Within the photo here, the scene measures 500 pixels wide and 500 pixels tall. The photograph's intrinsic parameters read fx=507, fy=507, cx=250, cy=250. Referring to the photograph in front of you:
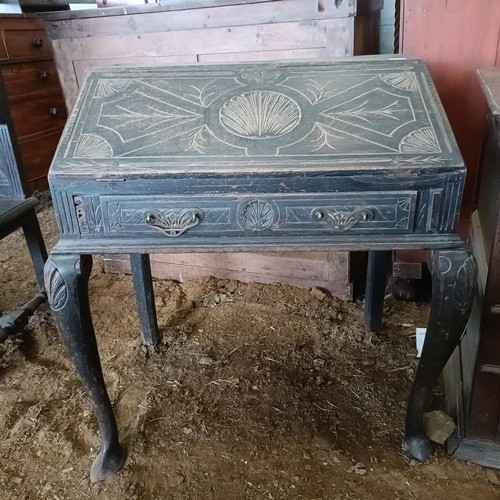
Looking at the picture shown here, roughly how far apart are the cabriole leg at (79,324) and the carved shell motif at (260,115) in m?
0.52

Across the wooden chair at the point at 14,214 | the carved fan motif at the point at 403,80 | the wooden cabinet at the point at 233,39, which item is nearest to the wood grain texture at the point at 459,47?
the wooden cabinet at the point at 233,39

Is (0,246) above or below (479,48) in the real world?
below

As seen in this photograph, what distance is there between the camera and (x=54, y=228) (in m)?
3.41

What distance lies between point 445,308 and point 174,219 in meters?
0.70

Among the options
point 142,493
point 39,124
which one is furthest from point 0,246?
point 142,493

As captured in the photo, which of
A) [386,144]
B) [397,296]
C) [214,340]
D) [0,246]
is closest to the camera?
[386,144]

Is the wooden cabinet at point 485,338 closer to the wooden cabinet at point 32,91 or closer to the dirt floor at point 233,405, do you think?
the dirt floor at point 233,405

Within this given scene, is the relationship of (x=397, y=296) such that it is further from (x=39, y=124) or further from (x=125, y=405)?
(x=39, y=124)

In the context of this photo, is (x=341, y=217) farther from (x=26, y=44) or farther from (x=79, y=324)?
(x=26, y=44)

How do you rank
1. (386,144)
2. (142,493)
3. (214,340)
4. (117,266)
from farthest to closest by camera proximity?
(117,266) < (214,340) < (142,493) < (386,144)

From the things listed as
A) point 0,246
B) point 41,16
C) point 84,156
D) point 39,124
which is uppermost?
point 41,16

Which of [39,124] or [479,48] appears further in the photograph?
[39,124]

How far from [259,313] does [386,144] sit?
4.20ft

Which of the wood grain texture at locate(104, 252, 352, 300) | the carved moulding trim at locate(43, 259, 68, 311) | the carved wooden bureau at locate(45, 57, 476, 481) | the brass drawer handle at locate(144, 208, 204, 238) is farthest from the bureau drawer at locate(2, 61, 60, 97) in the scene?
the brass drawer handle at locate(144, 208, 204, 238)
